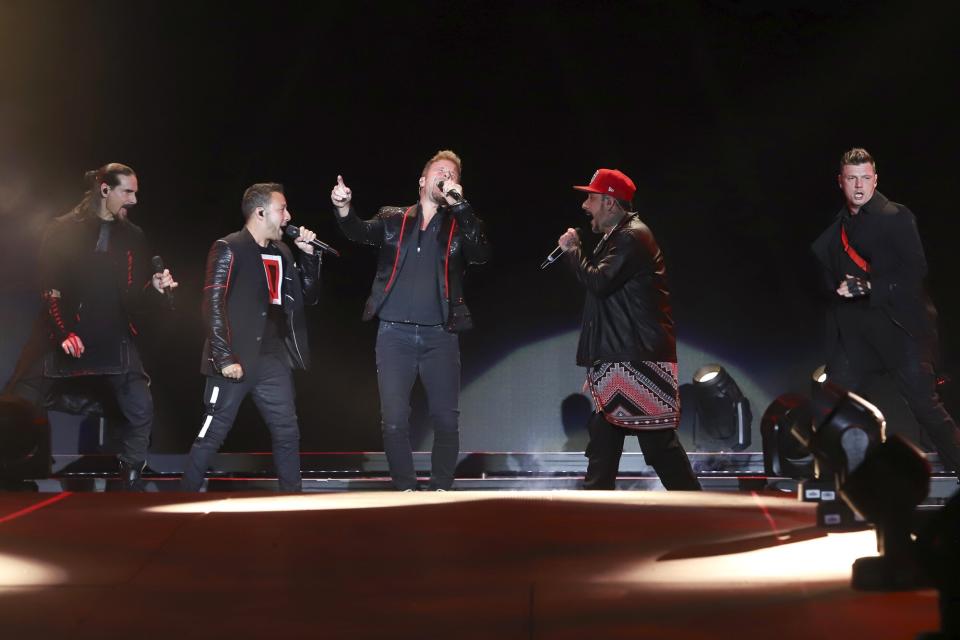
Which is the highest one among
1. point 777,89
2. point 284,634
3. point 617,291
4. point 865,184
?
point 777,89

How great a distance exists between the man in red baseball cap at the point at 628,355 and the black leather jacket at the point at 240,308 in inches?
49.8

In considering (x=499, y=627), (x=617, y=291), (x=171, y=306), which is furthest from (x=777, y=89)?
(x=499, y=627)

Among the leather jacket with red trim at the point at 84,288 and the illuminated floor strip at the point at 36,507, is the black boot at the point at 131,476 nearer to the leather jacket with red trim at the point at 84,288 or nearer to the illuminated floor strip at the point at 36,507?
the leather jacket with red trim at the point at 84,288

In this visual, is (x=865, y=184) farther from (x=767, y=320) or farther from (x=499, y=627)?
(x=499, y=627)

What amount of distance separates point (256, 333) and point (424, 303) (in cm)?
73

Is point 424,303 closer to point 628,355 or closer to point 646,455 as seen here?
point 628,355

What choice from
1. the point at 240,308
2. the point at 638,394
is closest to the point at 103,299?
the point at 240,308

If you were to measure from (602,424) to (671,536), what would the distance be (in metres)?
2.00

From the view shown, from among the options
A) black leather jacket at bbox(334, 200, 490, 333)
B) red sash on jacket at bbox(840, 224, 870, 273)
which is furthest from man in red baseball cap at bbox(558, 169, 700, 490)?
red sash on jacket at bbox(840, 224, 870, 273)

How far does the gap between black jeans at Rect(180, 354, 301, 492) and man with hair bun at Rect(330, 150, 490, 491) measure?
482mm

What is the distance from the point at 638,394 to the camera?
4156mm

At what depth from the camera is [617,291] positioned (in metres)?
4.30

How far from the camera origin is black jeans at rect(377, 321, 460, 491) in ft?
14.4

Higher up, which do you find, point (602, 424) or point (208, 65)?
point (208, 65)
